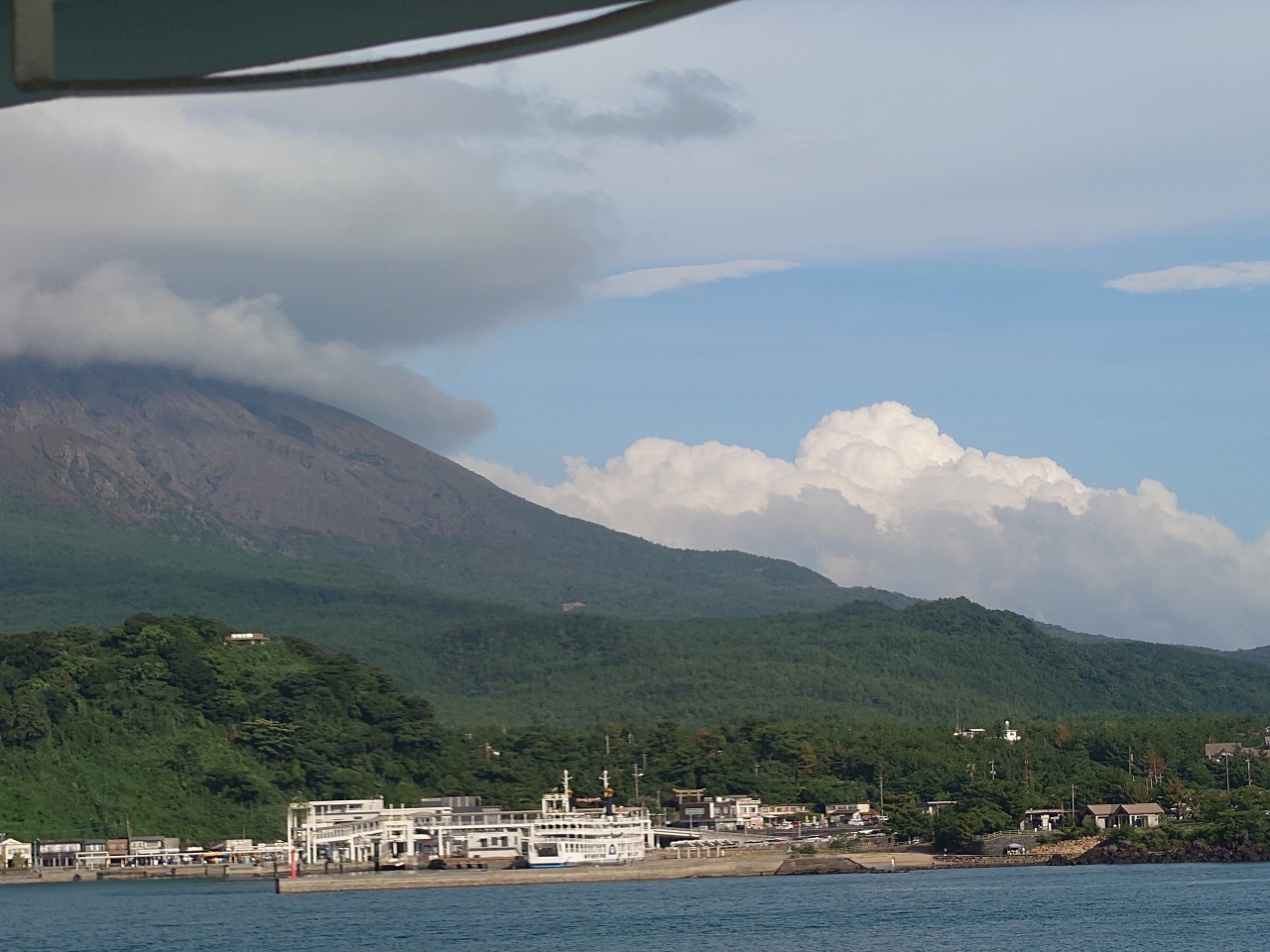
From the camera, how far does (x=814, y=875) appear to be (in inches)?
2443

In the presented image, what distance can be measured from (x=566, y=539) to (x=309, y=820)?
366 ft

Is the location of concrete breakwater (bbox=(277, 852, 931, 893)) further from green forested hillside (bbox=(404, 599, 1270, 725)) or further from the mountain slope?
the mountain slope

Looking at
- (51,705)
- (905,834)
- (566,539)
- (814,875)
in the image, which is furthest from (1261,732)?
(566,539)

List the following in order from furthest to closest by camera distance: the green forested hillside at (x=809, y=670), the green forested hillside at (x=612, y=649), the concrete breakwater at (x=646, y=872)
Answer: the green forested hillside at (x=612, y=649) < the green forested hillside at (x=809, y=670) < the concrete breakwater at (x=646, y=872)

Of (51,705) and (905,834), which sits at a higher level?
(51,705)

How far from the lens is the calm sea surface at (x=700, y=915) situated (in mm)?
36719

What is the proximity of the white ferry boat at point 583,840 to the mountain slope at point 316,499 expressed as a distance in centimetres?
8815

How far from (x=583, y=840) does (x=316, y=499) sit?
111225 mm

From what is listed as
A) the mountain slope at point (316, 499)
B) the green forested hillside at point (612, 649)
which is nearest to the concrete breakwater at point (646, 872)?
the green forested hillside at point (612, 649)

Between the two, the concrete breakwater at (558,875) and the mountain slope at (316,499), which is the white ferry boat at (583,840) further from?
→ the mountain slope at (316,499)

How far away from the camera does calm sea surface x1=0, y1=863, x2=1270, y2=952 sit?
36.7 metres

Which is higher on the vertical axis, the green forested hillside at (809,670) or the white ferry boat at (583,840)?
the green forested hillside at (809,670)

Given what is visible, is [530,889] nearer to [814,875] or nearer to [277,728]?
[814,875]

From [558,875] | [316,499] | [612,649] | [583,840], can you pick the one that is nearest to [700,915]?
[558,875]
